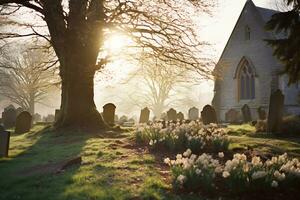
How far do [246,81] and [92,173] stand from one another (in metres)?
26.6

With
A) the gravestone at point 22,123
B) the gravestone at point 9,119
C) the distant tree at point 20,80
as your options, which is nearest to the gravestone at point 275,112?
the gravestone at point 22,123

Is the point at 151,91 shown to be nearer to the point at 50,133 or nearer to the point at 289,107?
the point at 289,107

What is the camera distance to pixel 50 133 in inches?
566

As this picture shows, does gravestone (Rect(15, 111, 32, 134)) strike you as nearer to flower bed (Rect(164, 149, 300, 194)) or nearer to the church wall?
flower bed (Rect(164, 149, 300, 194))

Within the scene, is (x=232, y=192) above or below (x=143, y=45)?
below

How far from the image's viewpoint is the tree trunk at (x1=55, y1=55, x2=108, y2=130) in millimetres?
14930

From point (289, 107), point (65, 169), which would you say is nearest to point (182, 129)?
point (65, 169)

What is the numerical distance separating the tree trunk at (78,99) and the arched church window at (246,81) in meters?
19.0

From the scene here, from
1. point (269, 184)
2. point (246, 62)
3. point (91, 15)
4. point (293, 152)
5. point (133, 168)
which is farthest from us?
point (246, 62)

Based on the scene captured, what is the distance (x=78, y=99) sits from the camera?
49.8ft

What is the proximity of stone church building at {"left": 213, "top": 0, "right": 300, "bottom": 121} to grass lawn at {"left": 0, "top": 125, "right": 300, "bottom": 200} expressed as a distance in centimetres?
1842

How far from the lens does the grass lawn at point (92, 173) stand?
5.54 m

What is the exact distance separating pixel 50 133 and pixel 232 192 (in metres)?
10.4

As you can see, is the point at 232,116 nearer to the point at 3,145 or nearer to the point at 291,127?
the point at 291,127
